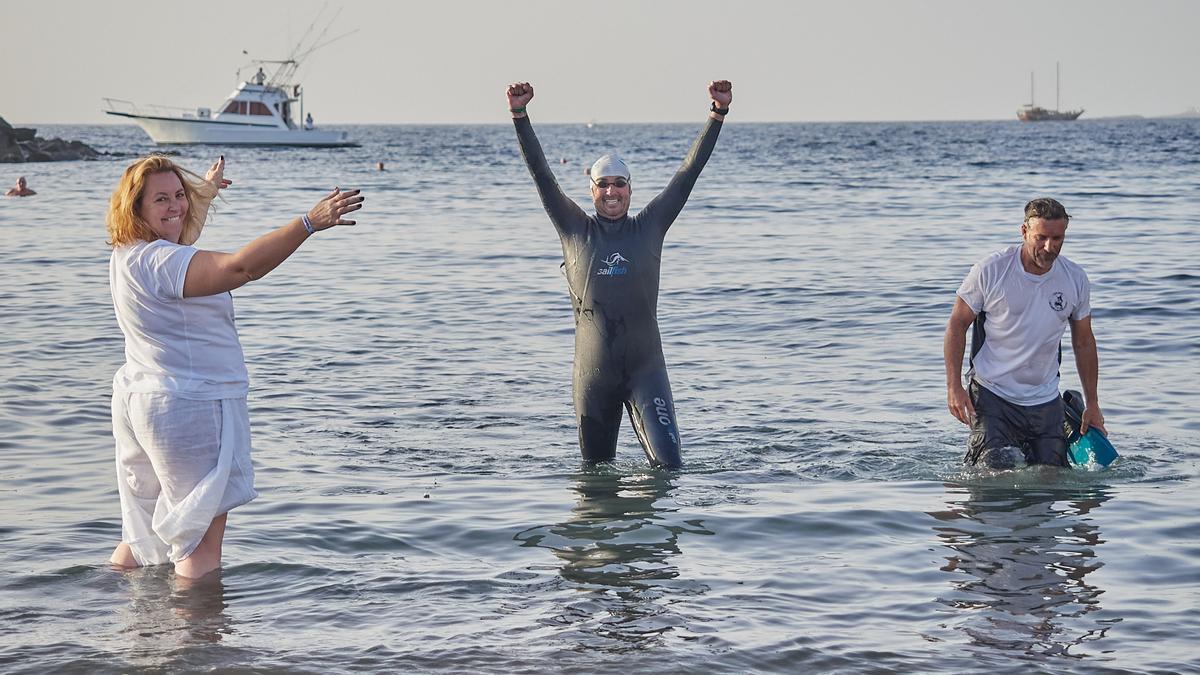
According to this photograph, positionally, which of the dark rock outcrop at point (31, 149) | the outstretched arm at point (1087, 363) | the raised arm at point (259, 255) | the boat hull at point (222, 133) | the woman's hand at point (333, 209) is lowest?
the outstretched arm at point (1087, 363)

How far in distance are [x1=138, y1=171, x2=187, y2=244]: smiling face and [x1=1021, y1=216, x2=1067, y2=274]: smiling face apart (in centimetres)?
470

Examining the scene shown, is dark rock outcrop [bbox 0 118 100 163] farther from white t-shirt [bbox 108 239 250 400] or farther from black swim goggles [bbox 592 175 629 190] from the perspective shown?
white t-shirt [bbox 108 239 250 400]

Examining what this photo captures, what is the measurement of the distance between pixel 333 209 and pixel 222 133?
8881cm

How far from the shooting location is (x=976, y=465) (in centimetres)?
857

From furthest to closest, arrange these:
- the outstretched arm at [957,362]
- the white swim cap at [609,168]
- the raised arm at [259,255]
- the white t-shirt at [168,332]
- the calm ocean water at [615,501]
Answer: the white swim cap at [609,168] → the outstretched arm at [957,362] → the calm ocean water at [615,501] → the white t-shirt at [168,332] → the raised arm at [259,255]

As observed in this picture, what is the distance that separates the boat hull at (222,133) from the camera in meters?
89.0

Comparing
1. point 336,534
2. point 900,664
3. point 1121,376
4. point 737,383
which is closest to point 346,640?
point 336,534

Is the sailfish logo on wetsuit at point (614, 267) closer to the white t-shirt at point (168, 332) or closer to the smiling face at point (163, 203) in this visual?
the white t-shirt at point (168, 332)

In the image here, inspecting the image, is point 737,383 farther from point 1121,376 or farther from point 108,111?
point 108,111

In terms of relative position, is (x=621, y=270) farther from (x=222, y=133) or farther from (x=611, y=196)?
(x=222, y=133)

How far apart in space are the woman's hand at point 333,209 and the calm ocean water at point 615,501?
180 cm

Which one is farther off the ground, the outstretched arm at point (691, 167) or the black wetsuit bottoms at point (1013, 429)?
the outstretched arm at point (691, 167)

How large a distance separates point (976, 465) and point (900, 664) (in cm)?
328

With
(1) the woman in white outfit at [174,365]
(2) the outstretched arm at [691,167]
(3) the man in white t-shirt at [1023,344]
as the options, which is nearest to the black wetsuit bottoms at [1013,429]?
(3) the man in white t-shirt at [1023,344]
